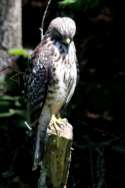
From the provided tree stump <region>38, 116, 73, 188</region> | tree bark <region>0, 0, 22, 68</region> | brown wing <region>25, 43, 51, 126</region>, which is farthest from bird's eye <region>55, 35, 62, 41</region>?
tree bark <region>0, 0, 22, 68</region>

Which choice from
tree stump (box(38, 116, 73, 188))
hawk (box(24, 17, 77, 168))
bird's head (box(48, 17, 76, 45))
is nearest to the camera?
tree stump (box(38, 116, 73, 188))

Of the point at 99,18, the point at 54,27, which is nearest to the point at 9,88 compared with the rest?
the point at 99,18

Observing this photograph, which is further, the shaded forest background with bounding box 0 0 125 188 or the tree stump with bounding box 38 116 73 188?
the shaded forest background with bounding box 0 0 125 188

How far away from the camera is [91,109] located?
848 cm

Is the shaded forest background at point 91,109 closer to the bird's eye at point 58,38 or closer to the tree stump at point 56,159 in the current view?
the bird's eye at point 58,38

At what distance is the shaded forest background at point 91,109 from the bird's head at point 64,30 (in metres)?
1.17

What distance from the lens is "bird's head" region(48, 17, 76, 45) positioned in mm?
5840

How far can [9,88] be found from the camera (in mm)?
8172

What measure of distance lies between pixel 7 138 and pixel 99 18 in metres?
1.87

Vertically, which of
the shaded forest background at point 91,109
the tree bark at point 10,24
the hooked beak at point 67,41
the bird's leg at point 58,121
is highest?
the hooked beak at point 67,41

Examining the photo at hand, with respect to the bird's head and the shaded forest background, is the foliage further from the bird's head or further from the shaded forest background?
the bird's head

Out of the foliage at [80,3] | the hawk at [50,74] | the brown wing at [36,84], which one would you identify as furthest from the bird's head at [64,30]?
the foliage at [80,3]

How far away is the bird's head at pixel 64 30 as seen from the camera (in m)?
5.84

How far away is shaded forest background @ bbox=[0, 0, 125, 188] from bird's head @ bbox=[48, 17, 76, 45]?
1172mm
